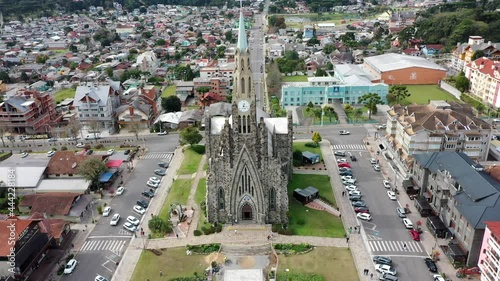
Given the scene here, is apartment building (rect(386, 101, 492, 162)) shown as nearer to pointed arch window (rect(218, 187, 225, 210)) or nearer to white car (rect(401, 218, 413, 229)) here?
white car (rect(401, 218, 413, 229))

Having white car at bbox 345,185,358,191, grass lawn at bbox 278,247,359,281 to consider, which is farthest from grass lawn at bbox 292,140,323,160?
grass lawn at bbox 278,247,359,281

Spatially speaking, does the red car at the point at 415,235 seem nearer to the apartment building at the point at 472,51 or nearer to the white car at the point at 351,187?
the white car at the point at 351,187

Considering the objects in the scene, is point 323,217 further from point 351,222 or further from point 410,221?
point 410,221

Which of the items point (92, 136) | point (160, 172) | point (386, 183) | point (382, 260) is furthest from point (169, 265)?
point (92, 136)

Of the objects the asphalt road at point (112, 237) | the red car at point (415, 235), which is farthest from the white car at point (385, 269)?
the asphalt road at point (112, 237)

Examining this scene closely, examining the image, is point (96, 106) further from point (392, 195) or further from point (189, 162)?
point (392, 195)

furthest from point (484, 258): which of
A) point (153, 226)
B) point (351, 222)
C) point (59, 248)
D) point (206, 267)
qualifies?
point (59, 248)
